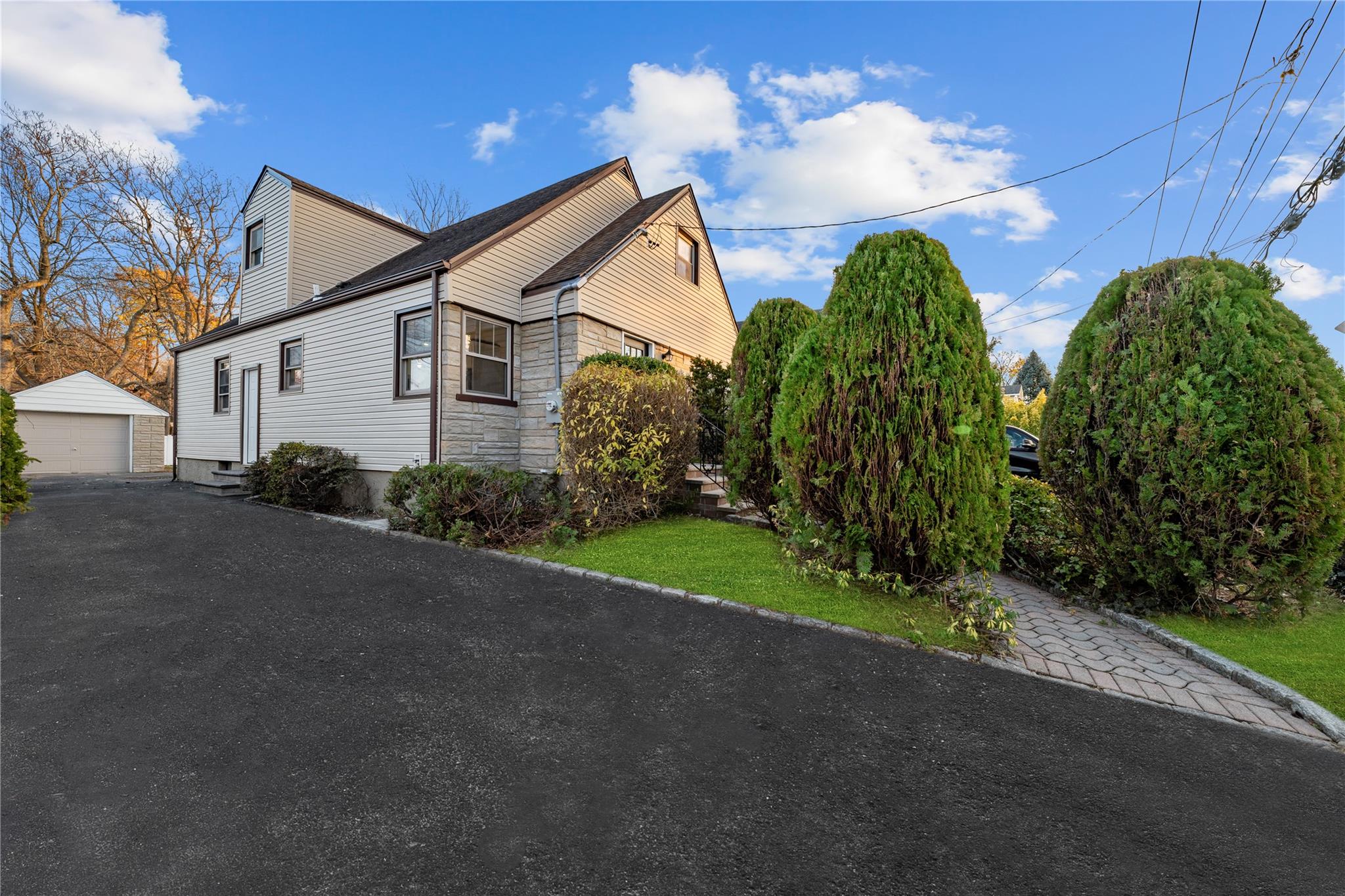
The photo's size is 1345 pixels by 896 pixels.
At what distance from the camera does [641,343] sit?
38.5 ft

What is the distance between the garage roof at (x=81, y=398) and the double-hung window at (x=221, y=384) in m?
9.48

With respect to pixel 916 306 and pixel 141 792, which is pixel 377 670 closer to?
pixel 141 792

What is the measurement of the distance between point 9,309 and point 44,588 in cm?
2504

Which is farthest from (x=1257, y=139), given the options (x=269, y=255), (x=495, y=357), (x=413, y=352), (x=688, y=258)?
(x=269, y=255)

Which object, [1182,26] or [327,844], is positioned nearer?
[327,844]

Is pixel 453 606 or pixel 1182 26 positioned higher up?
pixel 1182 26

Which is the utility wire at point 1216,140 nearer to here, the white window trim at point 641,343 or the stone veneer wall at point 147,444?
the white window trim at point 641,343

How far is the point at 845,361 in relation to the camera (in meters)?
4.81

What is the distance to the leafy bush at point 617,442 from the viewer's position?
7355mm

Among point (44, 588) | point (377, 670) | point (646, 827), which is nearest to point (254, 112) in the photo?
point (44, 588)

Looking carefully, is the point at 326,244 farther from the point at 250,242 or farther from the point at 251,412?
the point at 251,412

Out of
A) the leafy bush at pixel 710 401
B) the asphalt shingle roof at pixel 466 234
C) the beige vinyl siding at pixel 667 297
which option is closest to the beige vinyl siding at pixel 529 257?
the asphalt shingle roof at pixel 466 234

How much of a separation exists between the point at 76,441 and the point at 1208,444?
29.1m

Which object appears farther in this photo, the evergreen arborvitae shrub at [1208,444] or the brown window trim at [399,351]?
the brown window trim at [399,351]
